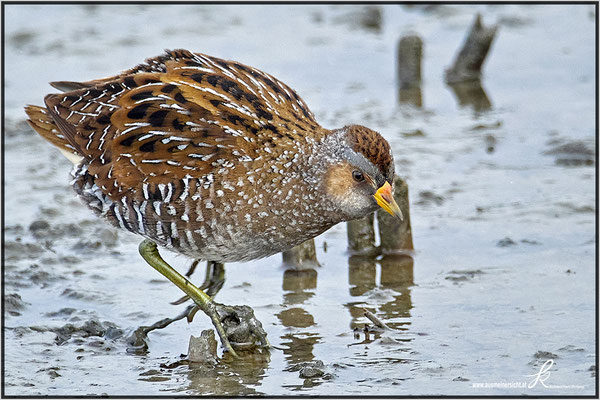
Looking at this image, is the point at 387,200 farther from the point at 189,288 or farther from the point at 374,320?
the point at 189,288

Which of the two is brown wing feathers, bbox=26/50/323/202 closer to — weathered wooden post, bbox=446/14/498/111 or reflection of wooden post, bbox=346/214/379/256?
reflection of wooden post, bbox=346/214/379/256

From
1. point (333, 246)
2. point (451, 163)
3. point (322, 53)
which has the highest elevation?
point (322, 53)

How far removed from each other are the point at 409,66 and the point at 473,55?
0.75 meters

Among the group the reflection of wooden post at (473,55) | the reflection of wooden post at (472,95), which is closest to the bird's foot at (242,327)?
the reflection of wooden post at (472,95)

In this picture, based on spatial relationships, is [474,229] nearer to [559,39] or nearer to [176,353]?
[176,353]

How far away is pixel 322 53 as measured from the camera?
11.9 m

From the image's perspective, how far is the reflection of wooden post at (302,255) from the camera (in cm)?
704

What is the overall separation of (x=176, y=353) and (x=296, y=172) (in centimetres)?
129

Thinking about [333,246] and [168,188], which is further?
[333,246]

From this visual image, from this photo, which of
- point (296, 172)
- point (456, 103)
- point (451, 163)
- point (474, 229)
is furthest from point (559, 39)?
point (296, 172)

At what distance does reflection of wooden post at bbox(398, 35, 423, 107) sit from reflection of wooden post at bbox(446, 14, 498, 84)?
0.47 meters

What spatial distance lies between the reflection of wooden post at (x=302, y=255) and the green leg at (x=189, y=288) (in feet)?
3.61

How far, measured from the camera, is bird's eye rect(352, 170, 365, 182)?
545 centimetres
